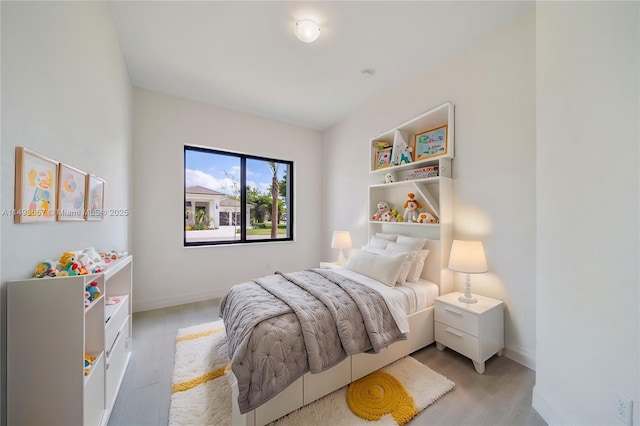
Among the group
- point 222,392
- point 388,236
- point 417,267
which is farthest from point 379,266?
point 222,392

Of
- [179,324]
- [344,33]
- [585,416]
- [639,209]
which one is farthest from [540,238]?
[179,324]

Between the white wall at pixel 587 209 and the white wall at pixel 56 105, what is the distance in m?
2.51

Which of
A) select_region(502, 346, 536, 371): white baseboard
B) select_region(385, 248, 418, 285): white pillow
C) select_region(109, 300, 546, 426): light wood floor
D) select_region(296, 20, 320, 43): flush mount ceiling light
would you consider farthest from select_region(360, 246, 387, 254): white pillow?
select_region(296, 20, 320, 43): flush mount ceiling light

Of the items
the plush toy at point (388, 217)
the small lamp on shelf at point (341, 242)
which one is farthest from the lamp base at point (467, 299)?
the small lamp on shelf at point (341, 242)

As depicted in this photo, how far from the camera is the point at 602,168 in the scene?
3.66 feet

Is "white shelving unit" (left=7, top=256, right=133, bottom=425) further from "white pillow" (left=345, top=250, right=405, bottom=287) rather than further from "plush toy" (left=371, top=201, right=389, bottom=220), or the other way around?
"plush toy" (left=371, top=201, right=389, bottom=220)

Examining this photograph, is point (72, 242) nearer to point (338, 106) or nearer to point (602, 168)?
point (602, 168)

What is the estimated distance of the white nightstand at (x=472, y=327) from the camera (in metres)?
1.82

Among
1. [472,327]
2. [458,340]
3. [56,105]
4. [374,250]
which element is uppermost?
[56,105]

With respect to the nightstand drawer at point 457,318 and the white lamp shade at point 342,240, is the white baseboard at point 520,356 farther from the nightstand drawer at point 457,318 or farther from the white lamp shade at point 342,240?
the white lamp shade at point 342,240

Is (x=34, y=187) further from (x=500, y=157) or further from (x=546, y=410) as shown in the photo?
(x=500, y=157)

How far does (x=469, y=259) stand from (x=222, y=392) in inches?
83.9

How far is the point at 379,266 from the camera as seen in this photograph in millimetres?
2316

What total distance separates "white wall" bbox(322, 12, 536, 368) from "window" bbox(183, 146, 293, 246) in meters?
2.58
